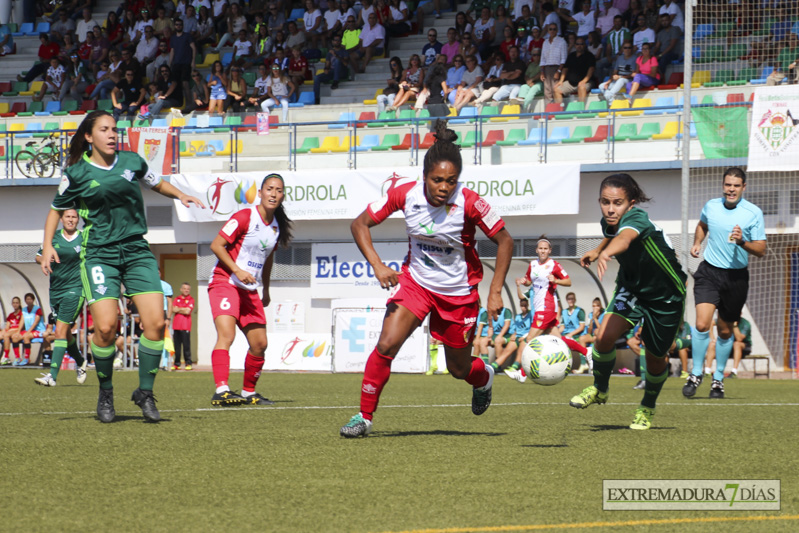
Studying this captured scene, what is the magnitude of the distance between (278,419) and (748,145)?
498 inches

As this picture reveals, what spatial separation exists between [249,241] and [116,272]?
2319 millimetres

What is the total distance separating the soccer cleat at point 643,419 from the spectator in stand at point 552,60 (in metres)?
14.6

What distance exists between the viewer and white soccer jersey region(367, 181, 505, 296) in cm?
633

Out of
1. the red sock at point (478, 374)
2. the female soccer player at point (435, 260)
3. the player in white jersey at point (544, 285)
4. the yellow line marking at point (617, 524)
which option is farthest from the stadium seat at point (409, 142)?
the yellow line marking at point (617, 524)

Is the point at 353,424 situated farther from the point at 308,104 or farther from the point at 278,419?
the point at 308,104

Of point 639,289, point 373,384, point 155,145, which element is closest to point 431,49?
point 155,145

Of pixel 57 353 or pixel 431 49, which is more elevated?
pixel 431 49

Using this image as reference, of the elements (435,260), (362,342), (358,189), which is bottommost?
(362,342)

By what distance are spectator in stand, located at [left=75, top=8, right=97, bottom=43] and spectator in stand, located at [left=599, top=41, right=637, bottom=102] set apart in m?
15.2

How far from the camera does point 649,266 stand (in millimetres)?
6840

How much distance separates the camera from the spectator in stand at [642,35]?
2064cm

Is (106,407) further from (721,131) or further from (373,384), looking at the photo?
(721,131)

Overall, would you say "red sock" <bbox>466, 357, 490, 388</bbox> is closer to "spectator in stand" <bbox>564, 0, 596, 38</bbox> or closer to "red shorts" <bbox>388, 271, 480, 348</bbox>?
"red shorts" <bbox>388, 271, 480, 348</bbox>

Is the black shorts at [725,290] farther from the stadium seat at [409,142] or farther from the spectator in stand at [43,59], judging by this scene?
the spectator in stand at [43,59]
